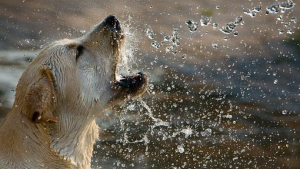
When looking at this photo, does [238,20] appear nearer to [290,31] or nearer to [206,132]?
[290,31]

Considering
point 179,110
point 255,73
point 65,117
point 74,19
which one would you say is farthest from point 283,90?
point 65,117

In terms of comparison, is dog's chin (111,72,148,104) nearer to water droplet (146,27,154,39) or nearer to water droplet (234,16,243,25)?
water droplet (146,27,154,39)

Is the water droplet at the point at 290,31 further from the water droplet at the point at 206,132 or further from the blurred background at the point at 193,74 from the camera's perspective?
the water droplet at the point at 206,132

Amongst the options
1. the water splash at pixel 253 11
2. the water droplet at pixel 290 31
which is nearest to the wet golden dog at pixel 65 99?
the water droplet at pixel 290 31

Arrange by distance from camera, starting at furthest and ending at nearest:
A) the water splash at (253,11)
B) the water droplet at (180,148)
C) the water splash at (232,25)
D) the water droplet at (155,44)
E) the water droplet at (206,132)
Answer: the water splash at (253,11) < the water splash at (232,25) < the water droplet at (155,44) < the water droplet at (206,132) < the water droplet at (180,148)

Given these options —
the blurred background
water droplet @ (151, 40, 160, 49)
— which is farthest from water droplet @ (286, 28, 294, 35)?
water droplet @ (151, 40, 160, 49)

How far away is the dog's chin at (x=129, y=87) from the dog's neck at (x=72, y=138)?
13.0 inches

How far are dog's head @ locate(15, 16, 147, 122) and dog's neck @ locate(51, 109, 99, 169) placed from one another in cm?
8

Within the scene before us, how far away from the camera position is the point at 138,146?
760cm

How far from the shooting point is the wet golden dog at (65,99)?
4684 mm

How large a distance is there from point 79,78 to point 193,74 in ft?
13.6

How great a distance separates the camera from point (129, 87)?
536cm

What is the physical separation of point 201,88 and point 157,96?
0.72 metres

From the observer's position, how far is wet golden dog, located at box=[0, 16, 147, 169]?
4684 millimetres
